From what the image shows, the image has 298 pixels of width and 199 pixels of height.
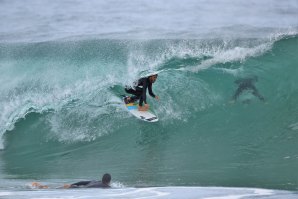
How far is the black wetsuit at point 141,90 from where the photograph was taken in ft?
38.3

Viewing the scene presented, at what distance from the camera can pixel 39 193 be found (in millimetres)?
7762

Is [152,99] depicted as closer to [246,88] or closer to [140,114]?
[140,114]

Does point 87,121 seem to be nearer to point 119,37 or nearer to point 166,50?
point 166,50

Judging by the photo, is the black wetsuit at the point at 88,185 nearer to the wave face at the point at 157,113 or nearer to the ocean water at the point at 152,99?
the ocean water at the point at 152,99

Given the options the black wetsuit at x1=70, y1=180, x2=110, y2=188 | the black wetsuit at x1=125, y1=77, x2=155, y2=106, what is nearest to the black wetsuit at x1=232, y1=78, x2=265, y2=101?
the black wetsuit at x1=125, y1=77, x2=155, y2=106

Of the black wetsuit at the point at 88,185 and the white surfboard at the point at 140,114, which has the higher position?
the white surfboard at the point at 140,114

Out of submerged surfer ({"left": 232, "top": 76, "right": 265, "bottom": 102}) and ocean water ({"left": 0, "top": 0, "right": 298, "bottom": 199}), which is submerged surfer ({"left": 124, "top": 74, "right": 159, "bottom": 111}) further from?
submerged surfer ({"left": 232, "top": 76, "right": 265, "bottom": 102})

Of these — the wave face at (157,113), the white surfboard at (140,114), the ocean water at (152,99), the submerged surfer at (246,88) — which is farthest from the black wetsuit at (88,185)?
the submerged surfer at (246,88)

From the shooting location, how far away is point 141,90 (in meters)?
12.1

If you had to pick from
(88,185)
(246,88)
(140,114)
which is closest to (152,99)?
(140,114)

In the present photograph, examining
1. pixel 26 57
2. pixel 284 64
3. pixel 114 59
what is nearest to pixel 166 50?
pixel 114 59

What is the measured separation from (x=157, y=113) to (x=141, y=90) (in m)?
0.68

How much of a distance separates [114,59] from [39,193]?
8.21m

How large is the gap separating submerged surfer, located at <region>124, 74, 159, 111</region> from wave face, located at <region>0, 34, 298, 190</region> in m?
0.37
